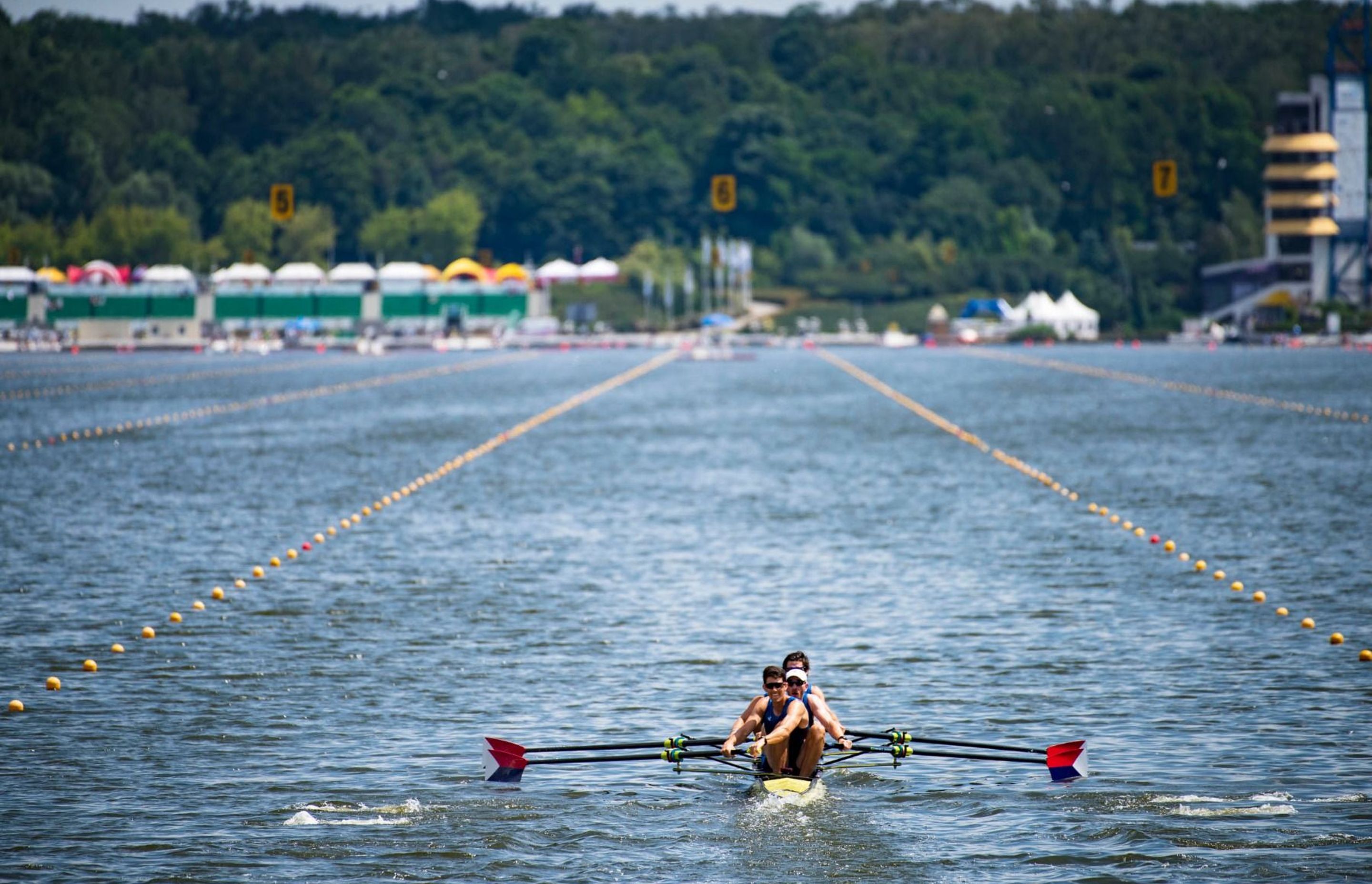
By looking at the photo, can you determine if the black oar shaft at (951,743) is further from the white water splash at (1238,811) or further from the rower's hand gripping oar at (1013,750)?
the white water splash at (1238,811)

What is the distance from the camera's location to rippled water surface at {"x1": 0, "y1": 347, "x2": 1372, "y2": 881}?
17.2 metres

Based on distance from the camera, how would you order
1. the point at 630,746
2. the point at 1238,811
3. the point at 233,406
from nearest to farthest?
the point at 1238,811, the point at 630,746, the point at 233,406

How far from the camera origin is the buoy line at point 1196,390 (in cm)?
6944

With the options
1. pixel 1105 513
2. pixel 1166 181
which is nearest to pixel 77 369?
pixel 1166 181

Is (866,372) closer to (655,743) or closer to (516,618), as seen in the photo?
(516,618)

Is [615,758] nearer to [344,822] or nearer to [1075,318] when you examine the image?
[344,822]

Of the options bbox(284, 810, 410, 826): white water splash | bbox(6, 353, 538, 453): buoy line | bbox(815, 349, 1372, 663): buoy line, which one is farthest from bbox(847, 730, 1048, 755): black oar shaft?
bbox(6, 353, 538, 453): buoy line

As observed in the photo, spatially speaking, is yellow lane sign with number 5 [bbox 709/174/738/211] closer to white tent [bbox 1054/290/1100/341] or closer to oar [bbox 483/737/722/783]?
white tent [bbox 1054/290/1100/341]

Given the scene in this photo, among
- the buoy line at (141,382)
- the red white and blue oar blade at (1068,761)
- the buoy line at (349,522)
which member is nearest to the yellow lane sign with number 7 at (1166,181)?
the buoy line at (349,522)

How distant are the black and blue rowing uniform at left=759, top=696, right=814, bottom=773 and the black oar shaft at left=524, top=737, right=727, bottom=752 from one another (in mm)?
643

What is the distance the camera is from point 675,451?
5734 centimetres

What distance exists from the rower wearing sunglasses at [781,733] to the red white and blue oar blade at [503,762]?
196 centimetres

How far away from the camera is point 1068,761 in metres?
19.0

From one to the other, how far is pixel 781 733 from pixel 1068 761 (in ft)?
9.05
